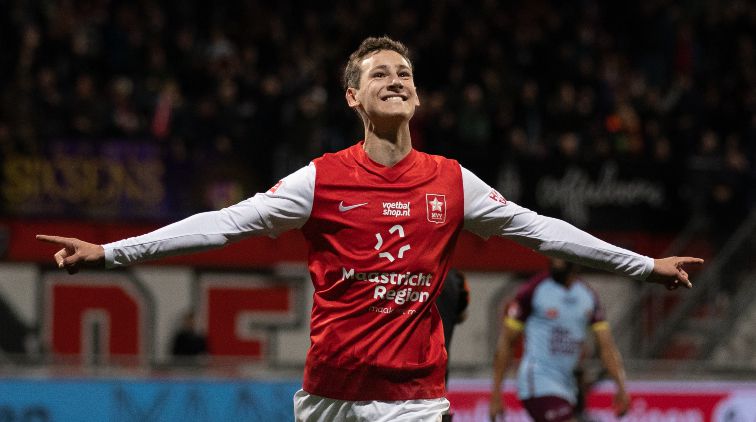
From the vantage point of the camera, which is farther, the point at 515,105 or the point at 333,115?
the point at 515,105

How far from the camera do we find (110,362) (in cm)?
1171

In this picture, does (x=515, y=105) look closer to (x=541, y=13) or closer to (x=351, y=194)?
(x=541, y=13)

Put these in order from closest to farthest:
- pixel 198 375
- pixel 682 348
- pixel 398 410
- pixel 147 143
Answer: pixel 398 410
pixel 198 375
pixel 147 143
pixel 682 348

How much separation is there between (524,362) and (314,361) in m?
5.03

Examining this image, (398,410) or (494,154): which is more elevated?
(494,154)

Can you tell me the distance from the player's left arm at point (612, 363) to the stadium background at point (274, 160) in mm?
2843

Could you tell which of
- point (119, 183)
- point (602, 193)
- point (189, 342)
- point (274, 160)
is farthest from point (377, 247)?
point (602, 193)

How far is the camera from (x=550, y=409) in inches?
364

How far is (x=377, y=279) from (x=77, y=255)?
1.08 metres

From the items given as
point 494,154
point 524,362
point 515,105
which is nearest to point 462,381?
point 524,362

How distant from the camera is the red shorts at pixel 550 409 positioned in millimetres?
9180

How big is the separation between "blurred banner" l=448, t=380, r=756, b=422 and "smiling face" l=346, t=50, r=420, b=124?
6.82m

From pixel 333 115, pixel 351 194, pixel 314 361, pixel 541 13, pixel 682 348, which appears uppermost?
pixel 541 13

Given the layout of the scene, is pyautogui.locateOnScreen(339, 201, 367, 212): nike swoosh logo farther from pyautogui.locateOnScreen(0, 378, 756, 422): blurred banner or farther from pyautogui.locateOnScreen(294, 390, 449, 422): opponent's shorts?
pyautogui.locateOnScreen(0, 378, 756, 422): blurred banner
